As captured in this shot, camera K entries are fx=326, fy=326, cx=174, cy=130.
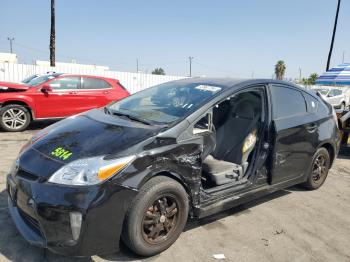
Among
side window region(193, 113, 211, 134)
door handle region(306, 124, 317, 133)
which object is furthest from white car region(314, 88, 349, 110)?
side window region(193, 113, 211, 134)

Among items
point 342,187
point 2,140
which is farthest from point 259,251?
point 2,140

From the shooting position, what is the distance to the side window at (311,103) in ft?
14.5

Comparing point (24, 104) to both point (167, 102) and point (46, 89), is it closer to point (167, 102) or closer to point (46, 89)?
point (46, 89)

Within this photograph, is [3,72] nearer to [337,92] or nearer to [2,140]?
[2,140]

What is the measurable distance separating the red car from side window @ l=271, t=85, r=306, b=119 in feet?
19.1

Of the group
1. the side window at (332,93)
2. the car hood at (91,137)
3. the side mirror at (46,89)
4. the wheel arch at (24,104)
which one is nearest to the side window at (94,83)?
the side mirror at (46,89)

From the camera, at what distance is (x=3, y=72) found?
14664 mm

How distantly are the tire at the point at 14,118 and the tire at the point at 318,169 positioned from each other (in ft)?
21.0

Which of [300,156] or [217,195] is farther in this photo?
[300,156]

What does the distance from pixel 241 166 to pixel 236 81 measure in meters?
0.98

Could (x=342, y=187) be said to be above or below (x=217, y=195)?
below

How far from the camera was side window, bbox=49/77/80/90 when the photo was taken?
829 centimetres

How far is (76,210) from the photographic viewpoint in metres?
2.34

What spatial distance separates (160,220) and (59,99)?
20.7 ft
